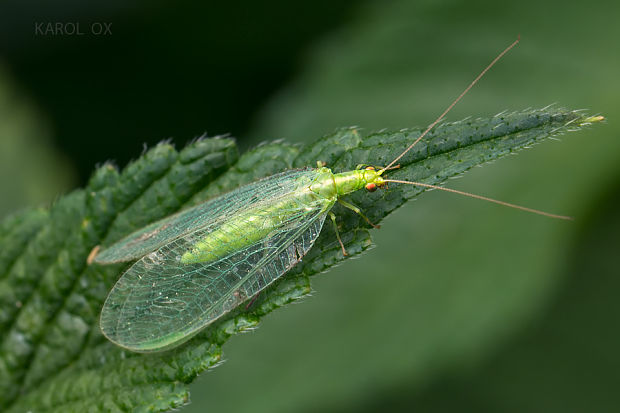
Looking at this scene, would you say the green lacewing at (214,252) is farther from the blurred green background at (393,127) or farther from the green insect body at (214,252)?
the blurred green background at (393,127)

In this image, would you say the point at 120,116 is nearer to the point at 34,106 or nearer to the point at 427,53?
the point at 34,106

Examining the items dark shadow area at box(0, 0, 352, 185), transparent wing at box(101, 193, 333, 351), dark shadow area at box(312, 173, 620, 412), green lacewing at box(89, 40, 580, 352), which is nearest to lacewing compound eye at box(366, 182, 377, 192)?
green lacewing at box(89, 40, 580, 352)

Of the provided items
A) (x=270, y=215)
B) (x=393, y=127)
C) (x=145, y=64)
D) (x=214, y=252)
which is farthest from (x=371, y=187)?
(x=145, y=64)

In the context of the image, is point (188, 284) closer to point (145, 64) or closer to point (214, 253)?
point (214, 253)

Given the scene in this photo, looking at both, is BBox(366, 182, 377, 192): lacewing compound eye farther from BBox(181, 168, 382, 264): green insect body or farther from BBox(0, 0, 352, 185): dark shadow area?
BBox(0, 0, 352, 185): dark shadow area

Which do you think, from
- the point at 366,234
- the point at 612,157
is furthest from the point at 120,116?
the point at 612,157
